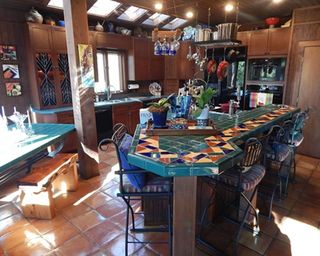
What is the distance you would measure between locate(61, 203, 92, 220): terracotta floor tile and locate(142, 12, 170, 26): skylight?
15.3ft

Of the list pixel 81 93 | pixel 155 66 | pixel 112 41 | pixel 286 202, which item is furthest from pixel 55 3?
pixel 286 202

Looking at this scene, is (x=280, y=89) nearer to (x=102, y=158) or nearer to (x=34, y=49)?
(x=102, y=158)

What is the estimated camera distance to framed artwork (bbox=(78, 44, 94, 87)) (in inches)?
117

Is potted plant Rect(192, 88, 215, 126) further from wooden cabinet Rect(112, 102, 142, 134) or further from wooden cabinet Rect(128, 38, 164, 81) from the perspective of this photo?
wooden cabinet Rect(128, 38, 164, 81)

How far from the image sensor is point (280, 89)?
176 inches

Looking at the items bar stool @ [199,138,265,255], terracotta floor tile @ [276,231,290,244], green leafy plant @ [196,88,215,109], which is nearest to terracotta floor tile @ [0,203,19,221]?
bar stool @ [199,138,265,255]

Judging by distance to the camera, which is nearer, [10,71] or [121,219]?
[121,219]

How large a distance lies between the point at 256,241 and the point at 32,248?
2053mm

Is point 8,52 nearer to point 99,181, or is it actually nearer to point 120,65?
point 120,65

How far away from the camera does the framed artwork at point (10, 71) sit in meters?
3.91

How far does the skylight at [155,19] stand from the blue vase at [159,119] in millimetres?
4259

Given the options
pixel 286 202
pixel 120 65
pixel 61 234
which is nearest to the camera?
pixel 61 234

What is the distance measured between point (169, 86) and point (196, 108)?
435cm

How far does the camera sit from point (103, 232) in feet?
7.49
